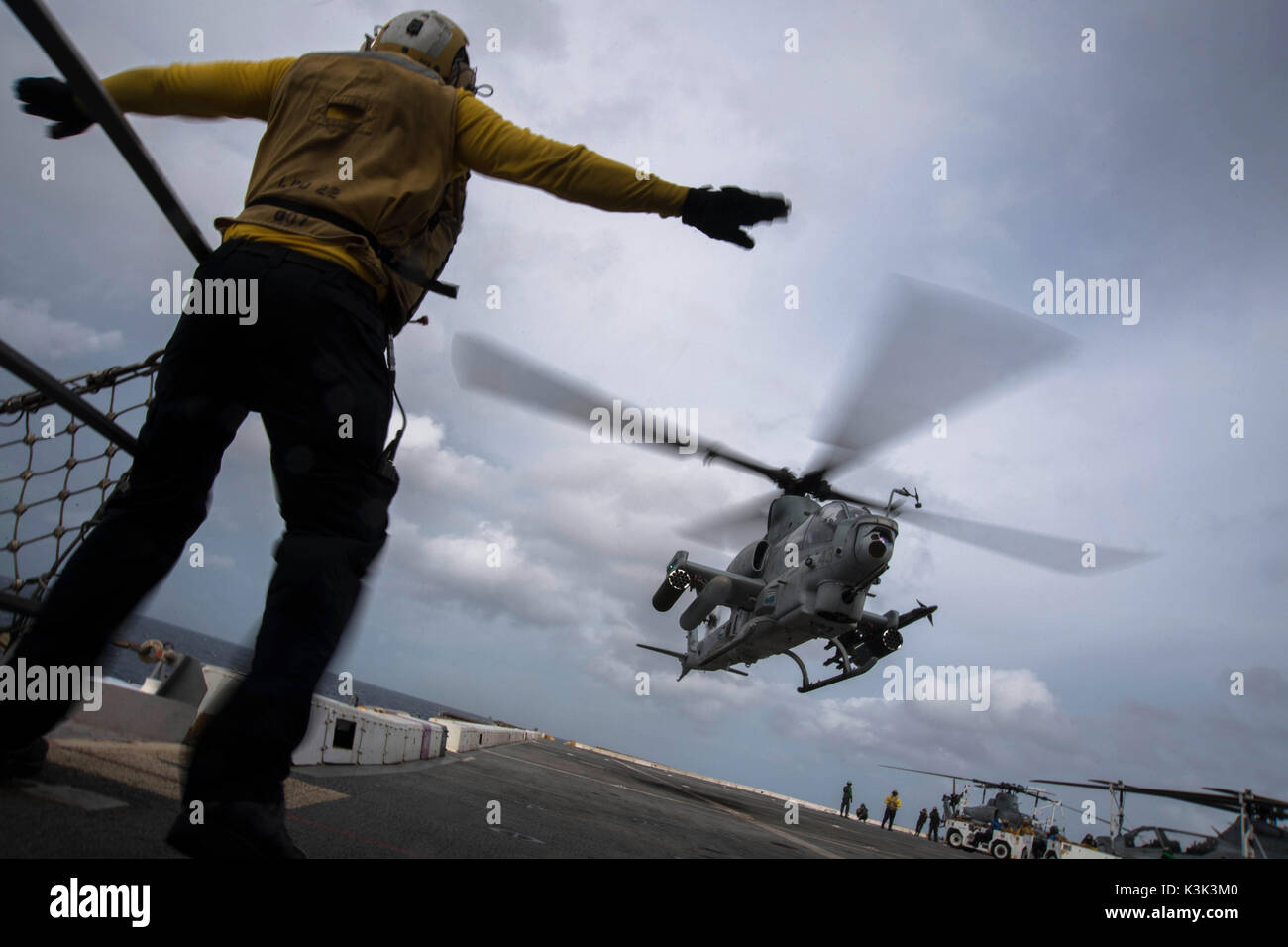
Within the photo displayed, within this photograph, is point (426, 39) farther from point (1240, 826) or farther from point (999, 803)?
point (999, 803)

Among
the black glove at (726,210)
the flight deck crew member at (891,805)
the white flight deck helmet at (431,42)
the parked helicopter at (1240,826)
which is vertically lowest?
the flight deck crew member at (891,805)

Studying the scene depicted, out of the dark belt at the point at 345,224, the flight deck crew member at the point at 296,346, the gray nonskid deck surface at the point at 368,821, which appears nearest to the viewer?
the flight deck crew member at the point at 296,346

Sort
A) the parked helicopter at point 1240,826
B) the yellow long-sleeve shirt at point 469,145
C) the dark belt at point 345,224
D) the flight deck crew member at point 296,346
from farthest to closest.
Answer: the parked helicopter at point 1240,826 → the yellow long-sleeve shirt at point 469,145 → the dark belt at point 345,224 → the flight deck crew member at point 296,346

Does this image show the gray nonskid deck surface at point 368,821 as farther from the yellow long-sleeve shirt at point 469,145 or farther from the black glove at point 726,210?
the black glove at point 726,210

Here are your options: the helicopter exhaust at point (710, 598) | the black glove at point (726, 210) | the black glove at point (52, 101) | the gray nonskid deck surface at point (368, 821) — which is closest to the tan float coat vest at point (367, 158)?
the black glove at point (52, 101)

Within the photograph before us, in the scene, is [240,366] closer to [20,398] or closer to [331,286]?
[331,286]

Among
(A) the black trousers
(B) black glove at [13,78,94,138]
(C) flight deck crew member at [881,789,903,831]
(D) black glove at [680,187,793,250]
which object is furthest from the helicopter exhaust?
(C) flight deck crew member at [881,789,903,831]

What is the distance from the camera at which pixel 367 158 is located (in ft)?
6.23

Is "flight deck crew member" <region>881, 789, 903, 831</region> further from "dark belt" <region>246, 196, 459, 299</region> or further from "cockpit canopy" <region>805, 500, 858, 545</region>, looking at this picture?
"dark belt" <region>246, 196, 459, 299</region>

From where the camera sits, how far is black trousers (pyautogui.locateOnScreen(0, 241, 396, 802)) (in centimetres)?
150

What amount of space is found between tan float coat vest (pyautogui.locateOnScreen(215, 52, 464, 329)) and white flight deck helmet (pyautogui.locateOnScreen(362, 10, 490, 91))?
0.64ft

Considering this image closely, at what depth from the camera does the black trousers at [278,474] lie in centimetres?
150

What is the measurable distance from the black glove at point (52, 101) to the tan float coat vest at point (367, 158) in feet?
1.71
